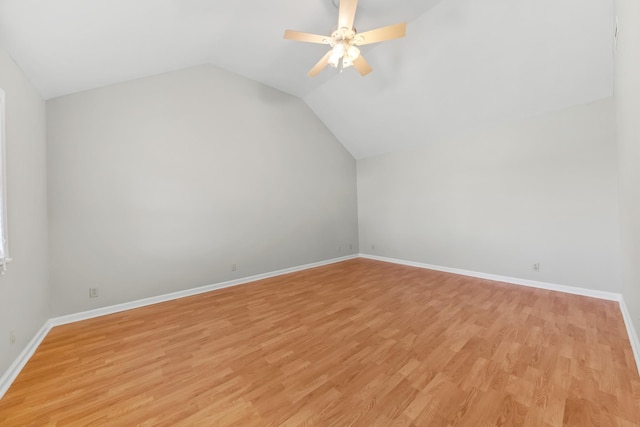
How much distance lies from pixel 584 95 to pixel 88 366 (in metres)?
5.86

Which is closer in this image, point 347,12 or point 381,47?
point 347,12

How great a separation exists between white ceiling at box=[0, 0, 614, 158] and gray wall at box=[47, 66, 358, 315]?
36 centimetres

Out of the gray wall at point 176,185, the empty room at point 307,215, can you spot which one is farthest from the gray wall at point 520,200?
the gray wall at point 176,185

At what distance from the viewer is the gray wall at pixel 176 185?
2740 mm

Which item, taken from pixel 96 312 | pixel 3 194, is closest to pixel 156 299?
pixel 96 312

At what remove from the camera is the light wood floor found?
1.36 m

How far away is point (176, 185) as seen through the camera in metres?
3.36

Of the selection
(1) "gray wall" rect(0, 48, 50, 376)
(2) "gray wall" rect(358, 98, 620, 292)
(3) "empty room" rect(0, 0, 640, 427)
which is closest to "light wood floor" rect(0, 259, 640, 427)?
(3) "empty room" rect(0, 0, 640, 427)

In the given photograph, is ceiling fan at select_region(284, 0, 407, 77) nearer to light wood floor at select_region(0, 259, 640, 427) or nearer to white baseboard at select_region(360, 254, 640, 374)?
light wood floor at select_region(0, 259, 640, 427)


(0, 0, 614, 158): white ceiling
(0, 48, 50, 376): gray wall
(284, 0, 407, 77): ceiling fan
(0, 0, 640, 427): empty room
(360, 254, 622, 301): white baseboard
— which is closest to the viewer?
(0, 0, 640, 427): empty room

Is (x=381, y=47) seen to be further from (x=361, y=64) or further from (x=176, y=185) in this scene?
(x=176, y=185)

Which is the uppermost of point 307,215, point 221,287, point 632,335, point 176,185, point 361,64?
point 361,64

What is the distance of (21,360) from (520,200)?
18.9ft

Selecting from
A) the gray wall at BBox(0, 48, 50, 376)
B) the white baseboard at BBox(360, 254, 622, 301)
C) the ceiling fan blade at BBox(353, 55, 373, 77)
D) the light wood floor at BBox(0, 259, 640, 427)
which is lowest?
the light wood floor at BBox(0, 259, 640, 427)
